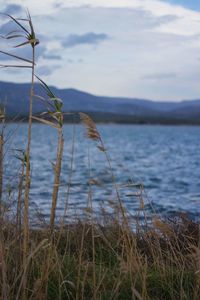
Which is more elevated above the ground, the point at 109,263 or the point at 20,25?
the point at 20,25

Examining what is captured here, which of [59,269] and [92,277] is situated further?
[92,277]

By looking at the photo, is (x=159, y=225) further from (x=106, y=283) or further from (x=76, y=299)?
(x=76, y=299)

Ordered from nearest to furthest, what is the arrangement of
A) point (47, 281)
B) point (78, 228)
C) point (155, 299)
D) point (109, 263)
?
point (47, 281), point (155, 299), point (109, 263), point (78, 228)

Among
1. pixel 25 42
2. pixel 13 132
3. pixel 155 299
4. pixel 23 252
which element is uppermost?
pixel 25 42

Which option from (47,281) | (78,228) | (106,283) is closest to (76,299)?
(47,281)

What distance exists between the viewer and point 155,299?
482 cm

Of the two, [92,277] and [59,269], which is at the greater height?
[59,269]

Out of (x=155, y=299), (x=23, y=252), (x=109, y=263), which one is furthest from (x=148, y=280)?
(x=23, y=252)

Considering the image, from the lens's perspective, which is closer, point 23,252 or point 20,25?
point 20,25

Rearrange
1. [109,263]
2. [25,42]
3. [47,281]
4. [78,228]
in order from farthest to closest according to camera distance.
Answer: [78,228], [109,263], [47,281], [25,42]

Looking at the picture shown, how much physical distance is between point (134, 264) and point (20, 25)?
6.69ft

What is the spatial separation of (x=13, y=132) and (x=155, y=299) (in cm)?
173

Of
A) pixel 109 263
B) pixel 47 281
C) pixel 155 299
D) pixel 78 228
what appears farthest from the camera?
pixel 78 228

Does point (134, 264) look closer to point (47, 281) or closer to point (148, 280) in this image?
point (148, 280)
